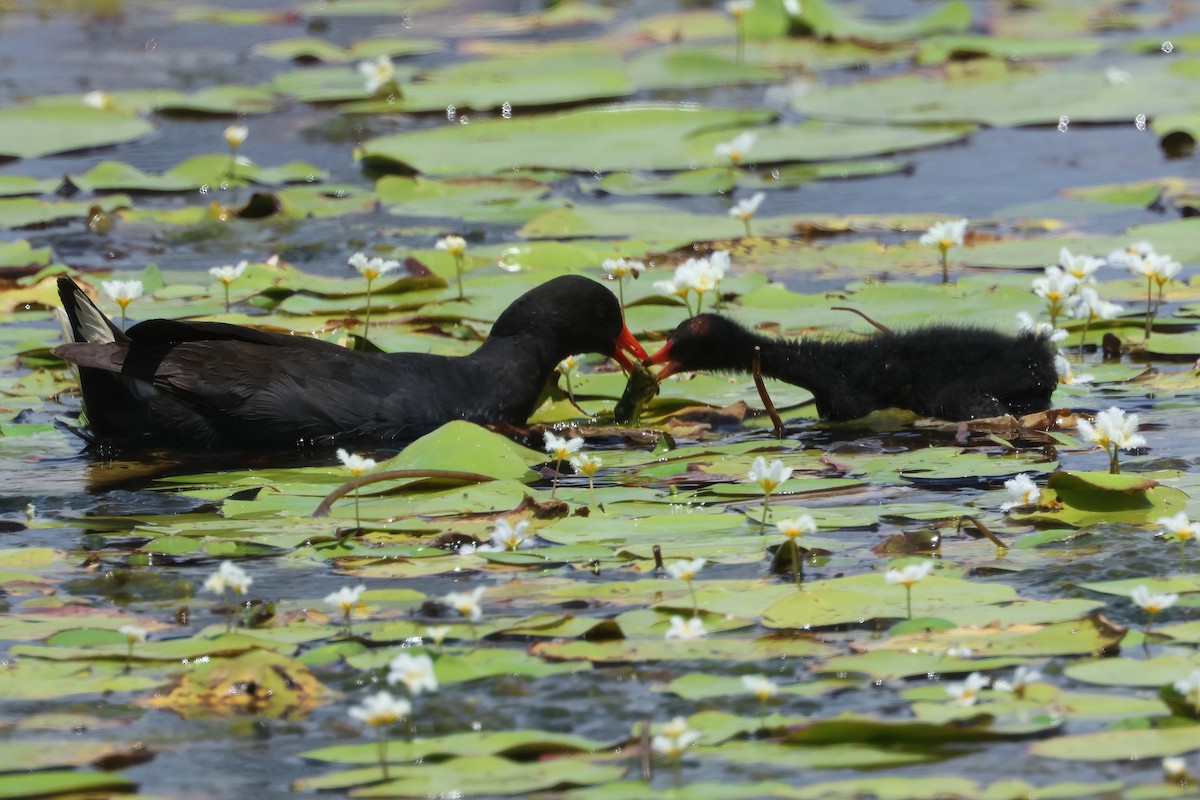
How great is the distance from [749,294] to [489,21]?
896cm

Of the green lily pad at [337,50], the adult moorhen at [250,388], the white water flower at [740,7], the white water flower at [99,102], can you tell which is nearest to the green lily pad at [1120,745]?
the adult moorhen at [250,388]

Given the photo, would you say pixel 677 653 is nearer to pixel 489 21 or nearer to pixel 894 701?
pixel 894 701

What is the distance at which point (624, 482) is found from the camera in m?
5.28

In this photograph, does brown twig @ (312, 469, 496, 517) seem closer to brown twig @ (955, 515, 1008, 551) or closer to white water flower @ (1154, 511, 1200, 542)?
brown twig @ (955, 515, 1008, 551)

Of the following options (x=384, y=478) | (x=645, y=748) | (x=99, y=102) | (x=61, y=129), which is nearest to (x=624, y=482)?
(x=384, y=478)

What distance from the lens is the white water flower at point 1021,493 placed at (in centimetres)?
461

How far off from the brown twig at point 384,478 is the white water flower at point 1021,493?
1.37 metres

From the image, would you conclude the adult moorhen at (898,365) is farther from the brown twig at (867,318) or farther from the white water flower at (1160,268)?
the white water flower at (1160,268)

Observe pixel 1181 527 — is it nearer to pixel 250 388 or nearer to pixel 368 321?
pixel 250 388

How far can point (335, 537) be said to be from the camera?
461cm

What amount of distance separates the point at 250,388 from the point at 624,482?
131 cm

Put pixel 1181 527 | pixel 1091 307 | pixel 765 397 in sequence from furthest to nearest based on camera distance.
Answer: pixel 1091 307, pixel 765 397, pixel 1181 527

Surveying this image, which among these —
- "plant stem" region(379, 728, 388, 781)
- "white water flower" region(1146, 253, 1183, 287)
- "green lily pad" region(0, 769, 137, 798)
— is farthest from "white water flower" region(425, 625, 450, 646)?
"white water flower" region(1146, 253, 1183, 287)

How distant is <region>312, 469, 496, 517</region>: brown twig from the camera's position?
4.76m
